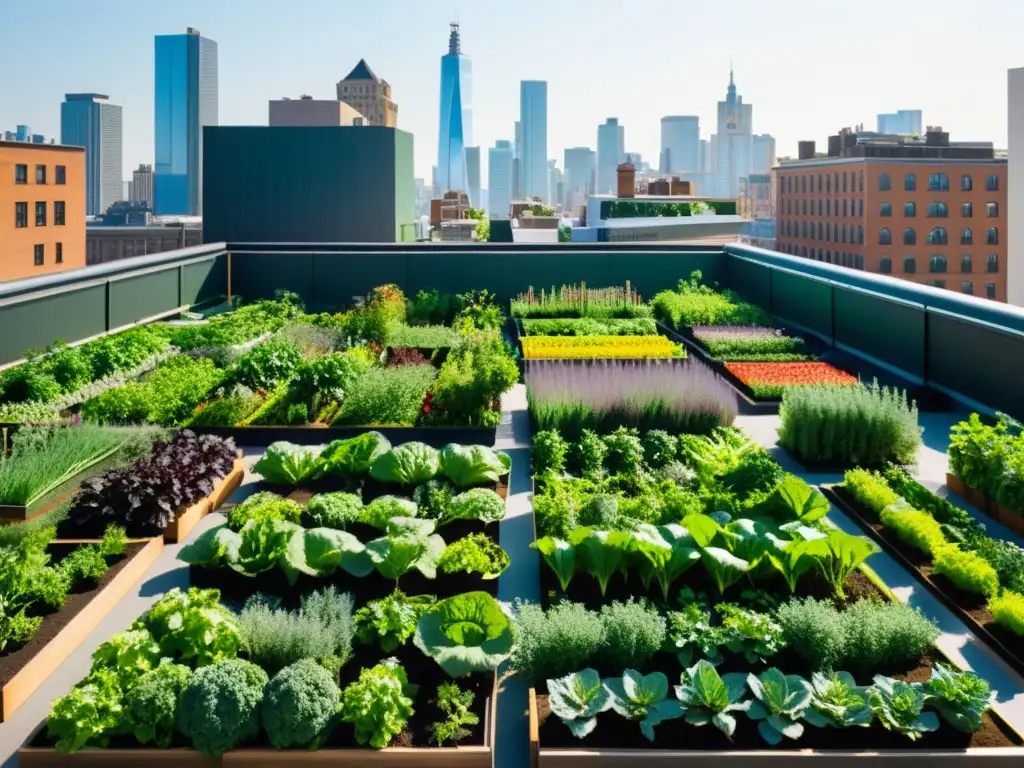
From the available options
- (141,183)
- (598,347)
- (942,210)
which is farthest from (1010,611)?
(141,183)

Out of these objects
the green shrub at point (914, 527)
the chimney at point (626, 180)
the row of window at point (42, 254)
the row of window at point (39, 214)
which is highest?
the chimney at point (626, 180)

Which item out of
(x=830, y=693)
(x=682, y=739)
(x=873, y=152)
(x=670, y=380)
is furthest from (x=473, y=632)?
(x=873, y=152)

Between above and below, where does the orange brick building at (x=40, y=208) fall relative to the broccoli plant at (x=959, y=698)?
above

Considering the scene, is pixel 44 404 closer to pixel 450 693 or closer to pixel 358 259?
pixel 450 693

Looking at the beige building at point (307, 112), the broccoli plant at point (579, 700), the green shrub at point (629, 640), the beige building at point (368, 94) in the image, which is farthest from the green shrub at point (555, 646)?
the beige building at point (368, 94)

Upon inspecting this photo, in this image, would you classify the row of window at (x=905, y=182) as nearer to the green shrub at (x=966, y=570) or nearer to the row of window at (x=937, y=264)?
the row of window at (x=937, y=264)

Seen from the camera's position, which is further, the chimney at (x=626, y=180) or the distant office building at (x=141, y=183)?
the distant office building at (x=141, y=183)

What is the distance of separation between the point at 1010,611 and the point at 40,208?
198 feet

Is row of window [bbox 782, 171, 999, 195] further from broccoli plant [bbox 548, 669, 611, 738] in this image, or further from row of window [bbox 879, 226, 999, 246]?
broccoli plant [bbox 548, 669, 611, 738]

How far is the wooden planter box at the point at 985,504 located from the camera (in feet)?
20.0

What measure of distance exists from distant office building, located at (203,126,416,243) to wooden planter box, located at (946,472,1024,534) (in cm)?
2457

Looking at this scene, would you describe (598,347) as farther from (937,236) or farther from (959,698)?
(937,236)

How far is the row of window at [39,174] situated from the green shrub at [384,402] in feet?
175

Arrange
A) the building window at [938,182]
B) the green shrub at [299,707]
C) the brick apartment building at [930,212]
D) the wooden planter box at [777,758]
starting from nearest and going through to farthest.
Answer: the wooden planter box at [777,758], the green shrub at [299,707], the brick apartment building at [930,212], the building window at [938,182]
